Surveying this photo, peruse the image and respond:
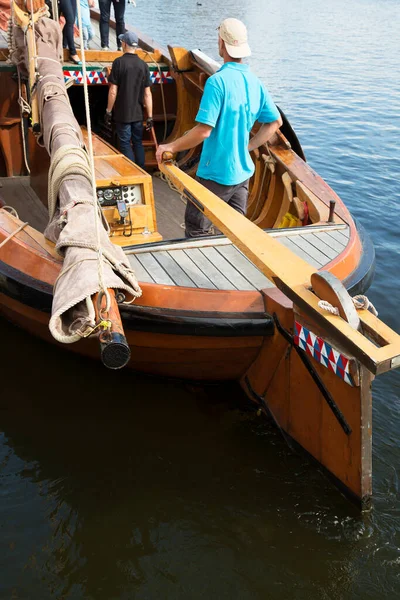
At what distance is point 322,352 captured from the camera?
3.24 meters

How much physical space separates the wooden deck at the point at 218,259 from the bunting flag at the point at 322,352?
593 mm

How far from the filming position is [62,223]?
3.77 meters

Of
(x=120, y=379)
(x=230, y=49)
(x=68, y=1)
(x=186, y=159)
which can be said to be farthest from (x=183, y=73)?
(x=120, y=379)

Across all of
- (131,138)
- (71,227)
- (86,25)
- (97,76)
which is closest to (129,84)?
(131,138)

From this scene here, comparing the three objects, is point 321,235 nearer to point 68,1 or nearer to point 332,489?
point 332,489

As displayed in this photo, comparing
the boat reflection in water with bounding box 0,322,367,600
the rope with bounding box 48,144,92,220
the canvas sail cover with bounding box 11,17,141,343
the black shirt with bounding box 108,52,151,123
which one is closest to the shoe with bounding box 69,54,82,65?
the black shirt with bounding box 108,52,151,123

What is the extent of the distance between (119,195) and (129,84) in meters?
1.81

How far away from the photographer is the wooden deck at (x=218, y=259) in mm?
3943

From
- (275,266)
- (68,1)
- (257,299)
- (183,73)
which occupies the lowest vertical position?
(257,299)

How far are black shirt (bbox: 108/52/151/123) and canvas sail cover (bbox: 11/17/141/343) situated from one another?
3.04ft

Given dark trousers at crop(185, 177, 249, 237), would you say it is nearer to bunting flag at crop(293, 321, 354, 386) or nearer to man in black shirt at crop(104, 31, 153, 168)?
bunting flag at crop(293, 321, 354, 386)

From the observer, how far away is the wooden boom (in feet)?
9.07

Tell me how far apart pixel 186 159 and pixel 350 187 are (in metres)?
3.51

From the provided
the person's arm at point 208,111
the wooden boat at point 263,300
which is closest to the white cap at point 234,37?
the person's arm at point 208,111
